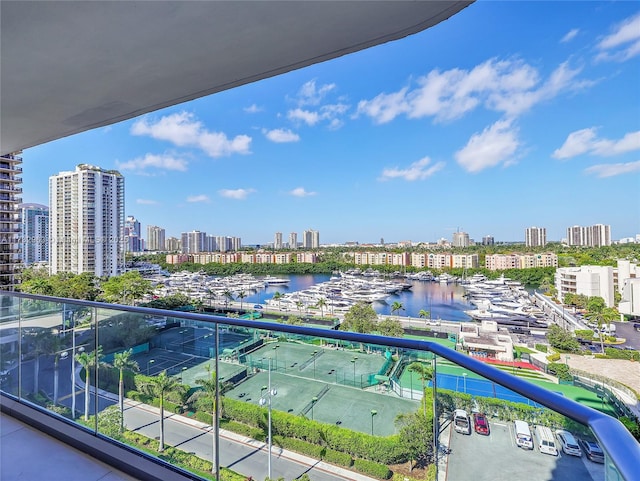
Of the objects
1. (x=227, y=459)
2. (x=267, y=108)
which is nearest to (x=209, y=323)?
(x=227, y=459)

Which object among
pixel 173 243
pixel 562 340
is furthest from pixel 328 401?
pixel 173 243

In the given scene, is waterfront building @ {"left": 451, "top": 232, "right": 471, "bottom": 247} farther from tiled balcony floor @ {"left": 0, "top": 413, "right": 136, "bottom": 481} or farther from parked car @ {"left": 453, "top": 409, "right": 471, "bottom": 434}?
tiled balcony floor @ {"left": 0, "top": 413, "right": 136, "bottom": 481}

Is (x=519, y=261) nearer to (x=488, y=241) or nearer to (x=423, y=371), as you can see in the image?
(x=488, y=241)

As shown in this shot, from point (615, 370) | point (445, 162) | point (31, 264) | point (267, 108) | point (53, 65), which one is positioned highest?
point (267, 108)

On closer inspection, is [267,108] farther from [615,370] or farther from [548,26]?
[615,370]

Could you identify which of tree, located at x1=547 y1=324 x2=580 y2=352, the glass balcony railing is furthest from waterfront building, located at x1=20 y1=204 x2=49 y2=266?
tree, located at x1=547 y1=324 x2=580 y2=352
